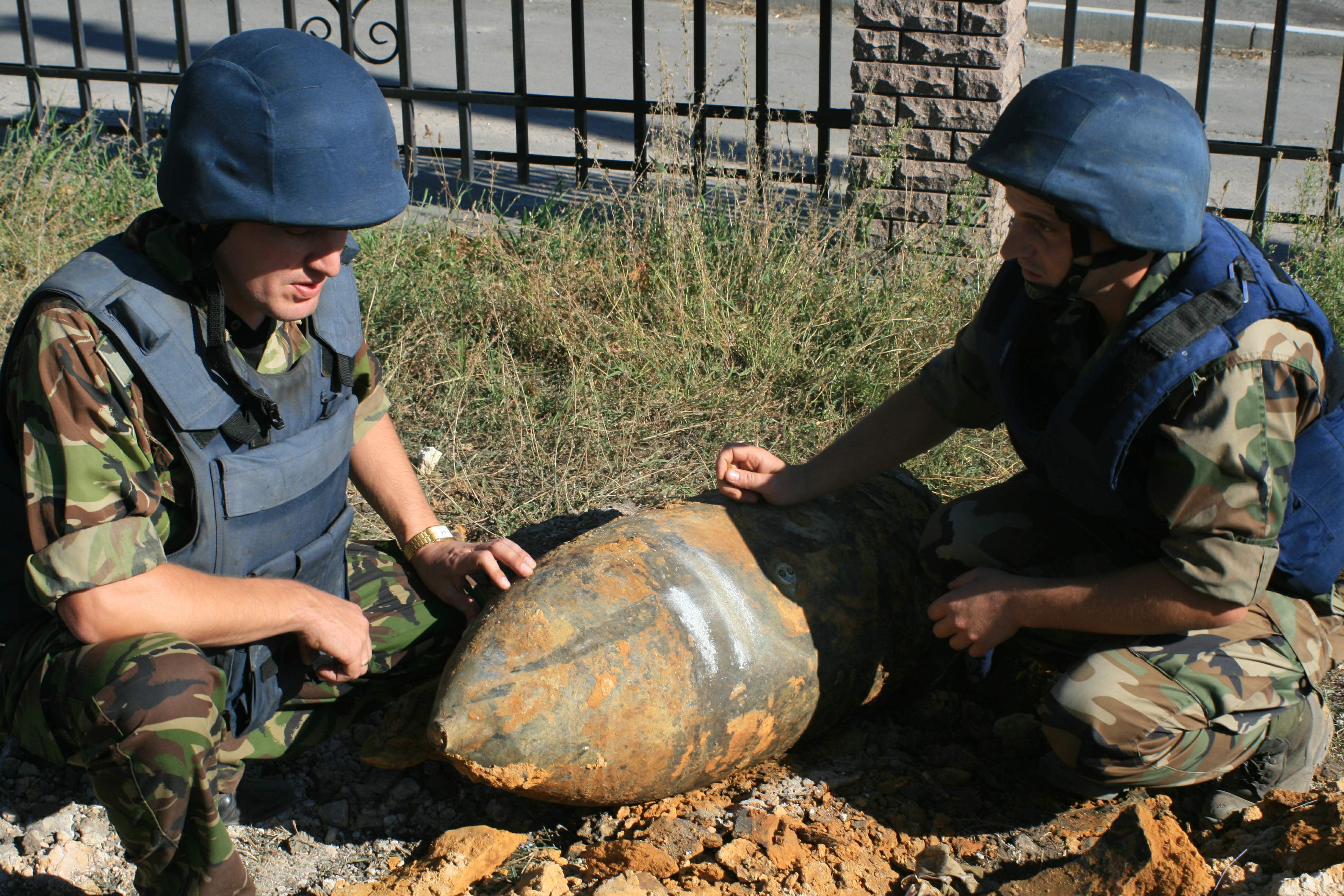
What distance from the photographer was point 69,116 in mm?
7219

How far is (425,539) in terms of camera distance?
2.79 m

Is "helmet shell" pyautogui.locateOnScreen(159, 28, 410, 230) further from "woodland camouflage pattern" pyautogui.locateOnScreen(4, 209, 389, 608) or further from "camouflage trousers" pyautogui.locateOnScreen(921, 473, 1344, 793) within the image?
"camouflage trousers" pyautogui.locateOnScreen(921, 473, 1344, 793)

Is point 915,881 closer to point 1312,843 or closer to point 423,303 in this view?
point 1312,843

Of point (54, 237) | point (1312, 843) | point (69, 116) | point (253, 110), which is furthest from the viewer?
point (69, 116)

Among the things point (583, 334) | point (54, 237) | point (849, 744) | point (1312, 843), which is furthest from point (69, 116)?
point (1312, 843)

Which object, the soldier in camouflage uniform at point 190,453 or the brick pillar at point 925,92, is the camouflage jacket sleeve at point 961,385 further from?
the brick pillar at point 925,92

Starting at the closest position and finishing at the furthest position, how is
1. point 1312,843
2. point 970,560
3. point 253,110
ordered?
point 253,110 → point 1312,843 → point 970,560

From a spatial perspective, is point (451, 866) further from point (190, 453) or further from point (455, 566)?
point (190, 453)

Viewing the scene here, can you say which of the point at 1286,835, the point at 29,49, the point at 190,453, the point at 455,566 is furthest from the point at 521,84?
the point at 1286,835

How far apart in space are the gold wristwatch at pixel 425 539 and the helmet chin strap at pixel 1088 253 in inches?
59.2

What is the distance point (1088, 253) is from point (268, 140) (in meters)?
1.50

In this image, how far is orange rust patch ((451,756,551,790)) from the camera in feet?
7.03

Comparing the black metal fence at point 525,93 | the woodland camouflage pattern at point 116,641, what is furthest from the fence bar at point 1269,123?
the woodland camouflage pattern at point 116,641

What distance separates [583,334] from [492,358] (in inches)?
14.1
